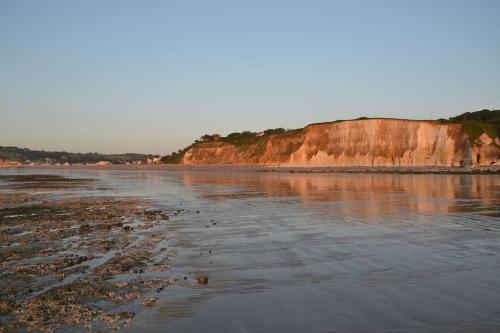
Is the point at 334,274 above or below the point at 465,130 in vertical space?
below

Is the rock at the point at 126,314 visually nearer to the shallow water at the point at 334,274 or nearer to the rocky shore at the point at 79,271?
the rocky shore at the point at 79,271

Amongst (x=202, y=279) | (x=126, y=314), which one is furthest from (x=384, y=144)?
(x=126, y=314)

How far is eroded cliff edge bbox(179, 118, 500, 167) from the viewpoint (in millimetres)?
90250

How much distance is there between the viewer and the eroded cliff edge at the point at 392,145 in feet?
296

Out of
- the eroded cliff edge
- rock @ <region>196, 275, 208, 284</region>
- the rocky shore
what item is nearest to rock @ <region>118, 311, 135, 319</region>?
the rocky shore

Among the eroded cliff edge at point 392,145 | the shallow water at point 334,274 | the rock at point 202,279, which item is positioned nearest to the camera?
the shallow water at point 334,274

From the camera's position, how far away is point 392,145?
317 ft

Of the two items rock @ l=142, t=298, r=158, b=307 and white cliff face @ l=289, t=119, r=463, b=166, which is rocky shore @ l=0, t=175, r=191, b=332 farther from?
white cliff face @ l=289, t=119, r=463, b=166

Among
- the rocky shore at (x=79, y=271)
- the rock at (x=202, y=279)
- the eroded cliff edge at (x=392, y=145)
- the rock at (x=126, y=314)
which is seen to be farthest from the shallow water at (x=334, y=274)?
the eroded cliff edge at (x=392, y=145)

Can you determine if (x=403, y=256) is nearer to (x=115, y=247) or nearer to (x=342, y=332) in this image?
(x=342, y=332)

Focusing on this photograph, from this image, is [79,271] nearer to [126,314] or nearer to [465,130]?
[126,314]

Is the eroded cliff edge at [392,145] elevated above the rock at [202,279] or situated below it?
above

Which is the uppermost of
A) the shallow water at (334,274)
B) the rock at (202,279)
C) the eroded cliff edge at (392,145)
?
the eroded cliff edge at (392,145)

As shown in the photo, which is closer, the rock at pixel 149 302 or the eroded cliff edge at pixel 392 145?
the rock at pixel 149 302
